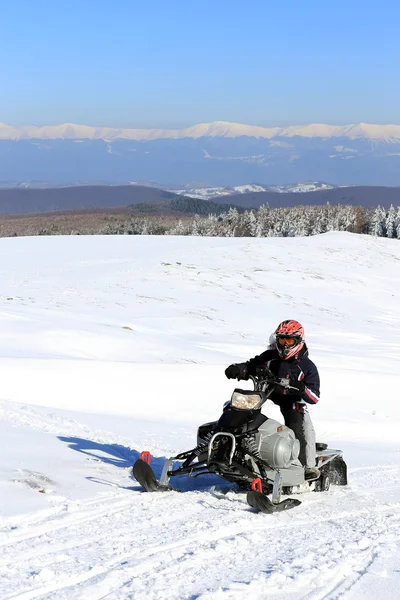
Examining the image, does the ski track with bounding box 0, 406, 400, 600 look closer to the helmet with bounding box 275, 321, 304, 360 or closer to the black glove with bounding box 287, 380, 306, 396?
the black glove with bounding box 287, 380, 306, 396

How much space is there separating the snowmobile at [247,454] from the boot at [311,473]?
21cm

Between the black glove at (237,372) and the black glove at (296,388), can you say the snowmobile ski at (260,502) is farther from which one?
the black glove at (237,372)

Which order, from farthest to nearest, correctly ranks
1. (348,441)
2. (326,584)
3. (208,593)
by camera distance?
1. (348,441)
2. (326,584)
3. (208,593)

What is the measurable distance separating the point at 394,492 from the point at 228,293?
2506cm

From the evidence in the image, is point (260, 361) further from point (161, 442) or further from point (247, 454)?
point (161, 442)

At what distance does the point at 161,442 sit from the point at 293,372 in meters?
3.14

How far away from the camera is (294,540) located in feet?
19.5

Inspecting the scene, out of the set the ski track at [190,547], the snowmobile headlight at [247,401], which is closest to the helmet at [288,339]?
the snowmobile headlight at [247,401]

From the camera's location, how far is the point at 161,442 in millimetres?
10094

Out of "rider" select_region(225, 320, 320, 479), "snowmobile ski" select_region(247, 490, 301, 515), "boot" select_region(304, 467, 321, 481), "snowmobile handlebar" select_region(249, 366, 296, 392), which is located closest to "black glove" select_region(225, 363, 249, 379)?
"rider" select_region(225, 320, 320, 479)

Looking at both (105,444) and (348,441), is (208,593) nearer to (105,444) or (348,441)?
(105,444)

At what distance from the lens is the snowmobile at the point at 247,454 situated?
6.93 metres

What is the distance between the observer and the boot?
25.1 feet

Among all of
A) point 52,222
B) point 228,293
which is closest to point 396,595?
point 228,293
